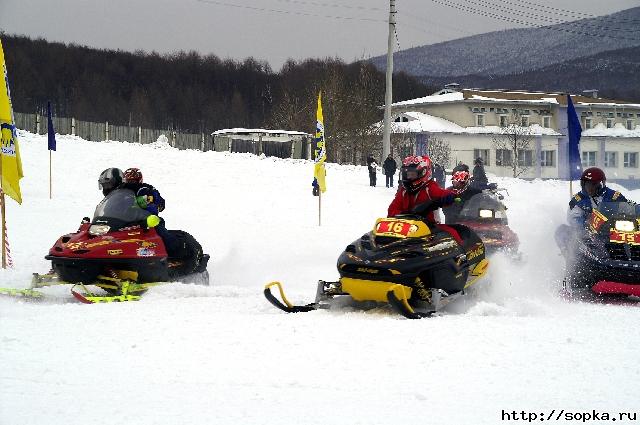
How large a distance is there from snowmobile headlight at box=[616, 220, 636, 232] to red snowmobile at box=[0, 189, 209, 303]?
5941 mm

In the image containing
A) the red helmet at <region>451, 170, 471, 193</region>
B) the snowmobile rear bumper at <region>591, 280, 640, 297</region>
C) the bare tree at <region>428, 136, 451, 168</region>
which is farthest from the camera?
the bare tree at <region>428, 136, 451, 168</region>

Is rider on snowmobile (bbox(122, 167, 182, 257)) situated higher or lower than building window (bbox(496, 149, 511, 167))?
lower

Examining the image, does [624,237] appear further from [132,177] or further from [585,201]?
[132,177]

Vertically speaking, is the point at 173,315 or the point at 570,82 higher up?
the point at 570,82

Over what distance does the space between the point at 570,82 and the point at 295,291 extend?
265 ft

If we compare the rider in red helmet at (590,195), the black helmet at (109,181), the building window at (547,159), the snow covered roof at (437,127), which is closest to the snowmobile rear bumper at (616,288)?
the rider in red helmet at (590,195)

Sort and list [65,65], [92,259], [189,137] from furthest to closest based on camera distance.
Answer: [65,65], [189,137], [92,259]

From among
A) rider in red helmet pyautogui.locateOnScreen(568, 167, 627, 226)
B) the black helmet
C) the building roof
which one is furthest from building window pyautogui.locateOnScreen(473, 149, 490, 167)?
the black helmet

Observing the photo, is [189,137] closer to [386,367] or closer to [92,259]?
[92,259]

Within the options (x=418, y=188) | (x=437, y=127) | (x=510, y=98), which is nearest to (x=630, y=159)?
(x=510, y=98)

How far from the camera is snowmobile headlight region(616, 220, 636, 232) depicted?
877 cm

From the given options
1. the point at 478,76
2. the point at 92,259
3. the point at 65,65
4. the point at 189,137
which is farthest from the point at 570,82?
the point at 92,259

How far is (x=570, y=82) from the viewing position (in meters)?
82.9

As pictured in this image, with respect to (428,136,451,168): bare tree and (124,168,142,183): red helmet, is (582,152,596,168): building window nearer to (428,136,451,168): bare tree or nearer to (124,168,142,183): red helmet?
(428,136,451,168): bare tree
